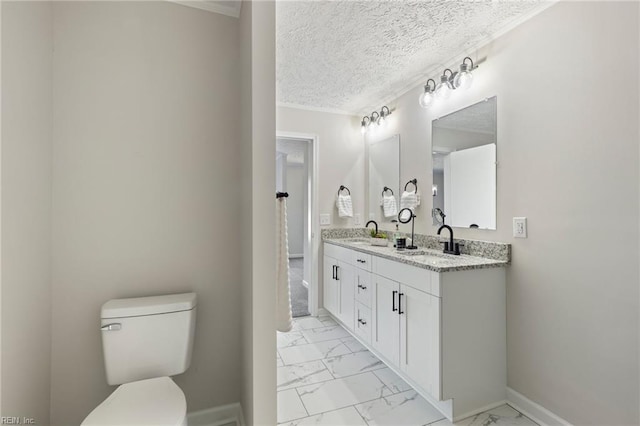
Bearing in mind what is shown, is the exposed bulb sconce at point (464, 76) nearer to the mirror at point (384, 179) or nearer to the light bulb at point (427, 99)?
the light bulb at point (427, 99)

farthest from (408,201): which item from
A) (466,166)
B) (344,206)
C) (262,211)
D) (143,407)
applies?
(143,407)

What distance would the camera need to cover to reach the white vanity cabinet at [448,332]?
5.48 ft

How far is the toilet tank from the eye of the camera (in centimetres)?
132

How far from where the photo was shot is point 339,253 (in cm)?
293

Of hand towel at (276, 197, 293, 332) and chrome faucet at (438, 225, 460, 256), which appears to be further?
chrome faucet at (438, 225, 460, 256)

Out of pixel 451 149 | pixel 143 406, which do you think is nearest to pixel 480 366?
pixel 451 149

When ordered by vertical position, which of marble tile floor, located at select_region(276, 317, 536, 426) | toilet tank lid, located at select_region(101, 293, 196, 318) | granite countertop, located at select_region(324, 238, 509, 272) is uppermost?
granite countertop, located at select_region(324, 238, 509, 272)

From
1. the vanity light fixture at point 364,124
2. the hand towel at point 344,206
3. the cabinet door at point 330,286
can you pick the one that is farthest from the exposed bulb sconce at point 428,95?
the cabinet door at point 330,286

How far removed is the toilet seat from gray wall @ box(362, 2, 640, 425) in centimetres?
192

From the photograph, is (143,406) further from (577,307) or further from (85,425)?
(577,307)

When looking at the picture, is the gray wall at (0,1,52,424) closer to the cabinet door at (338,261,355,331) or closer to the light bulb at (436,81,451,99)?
the cabinet door at (338,261,355,331)

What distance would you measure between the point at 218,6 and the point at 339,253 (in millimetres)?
2192

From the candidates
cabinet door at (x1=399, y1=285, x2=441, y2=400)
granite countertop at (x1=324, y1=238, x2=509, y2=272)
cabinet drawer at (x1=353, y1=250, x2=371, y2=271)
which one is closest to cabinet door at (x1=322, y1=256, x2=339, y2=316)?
cabinet drawer at (x1=353, y1=250, x2=371, y2=271)

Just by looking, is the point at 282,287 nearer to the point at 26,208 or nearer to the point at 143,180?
the point at 143,180
